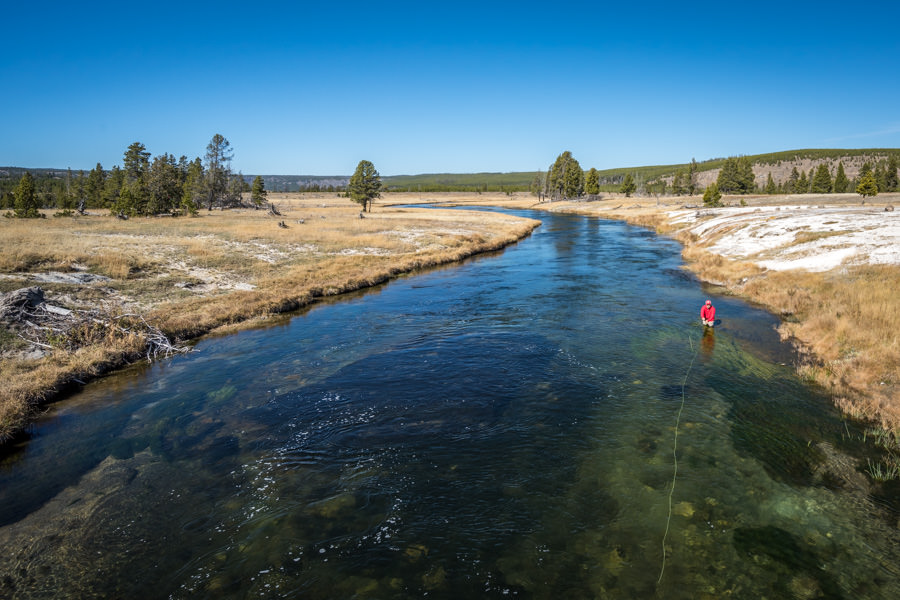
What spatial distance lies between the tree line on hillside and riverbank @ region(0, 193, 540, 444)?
18.5 metres

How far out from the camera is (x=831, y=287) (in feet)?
67.0

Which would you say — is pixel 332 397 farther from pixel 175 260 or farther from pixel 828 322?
pixel 175 260

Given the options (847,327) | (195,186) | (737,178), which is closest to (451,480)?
(847,327)

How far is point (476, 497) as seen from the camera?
9070mm

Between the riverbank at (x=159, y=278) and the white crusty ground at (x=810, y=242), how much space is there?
22.1 metres

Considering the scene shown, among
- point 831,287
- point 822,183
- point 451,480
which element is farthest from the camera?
point 822,183

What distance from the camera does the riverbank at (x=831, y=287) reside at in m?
13.0

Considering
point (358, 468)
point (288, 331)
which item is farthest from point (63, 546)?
point (288, 331)

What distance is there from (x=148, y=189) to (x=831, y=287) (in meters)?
72.9

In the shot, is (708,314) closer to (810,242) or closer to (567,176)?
(810,242)

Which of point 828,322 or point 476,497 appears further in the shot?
point 828,322

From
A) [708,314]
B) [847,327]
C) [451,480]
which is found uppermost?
[847,327]

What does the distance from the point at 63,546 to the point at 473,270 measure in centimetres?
2980

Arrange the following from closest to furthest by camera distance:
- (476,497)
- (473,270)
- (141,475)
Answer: (476,497), (141,475), (473,270)
